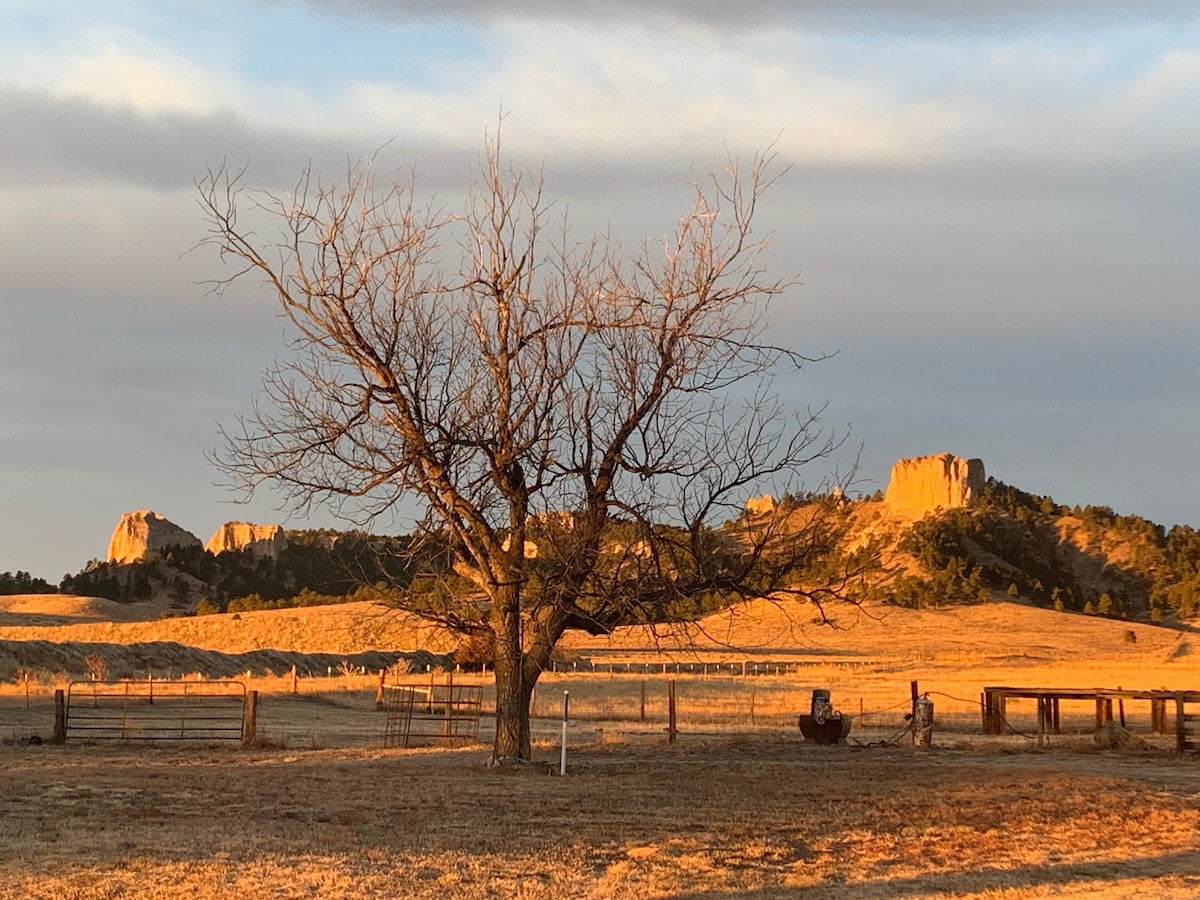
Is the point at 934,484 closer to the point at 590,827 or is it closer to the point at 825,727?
the point at 825,727

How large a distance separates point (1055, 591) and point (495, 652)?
359 ft

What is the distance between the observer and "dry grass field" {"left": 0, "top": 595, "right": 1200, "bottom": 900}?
13414 millimetres

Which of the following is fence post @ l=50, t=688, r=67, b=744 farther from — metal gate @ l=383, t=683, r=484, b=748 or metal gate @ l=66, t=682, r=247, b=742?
metal gate @ l=383, t=683, r=484, b=748

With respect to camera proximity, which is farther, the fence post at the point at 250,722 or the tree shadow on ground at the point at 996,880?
the fence post at the point at 250,722

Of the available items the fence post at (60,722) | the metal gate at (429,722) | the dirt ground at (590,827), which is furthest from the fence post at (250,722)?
the fence post at (60,722)

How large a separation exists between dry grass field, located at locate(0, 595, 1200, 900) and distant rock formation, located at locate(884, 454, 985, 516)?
13267 centimetres

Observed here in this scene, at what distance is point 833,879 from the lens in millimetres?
13867

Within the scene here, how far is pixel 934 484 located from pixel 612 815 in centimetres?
15812

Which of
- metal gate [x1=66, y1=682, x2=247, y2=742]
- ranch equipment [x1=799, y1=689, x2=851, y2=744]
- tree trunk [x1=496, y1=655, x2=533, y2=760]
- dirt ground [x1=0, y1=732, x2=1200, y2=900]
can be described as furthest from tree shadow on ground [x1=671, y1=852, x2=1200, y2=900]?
metal gate [x1=66, y1=682, x2=247, y2=742]

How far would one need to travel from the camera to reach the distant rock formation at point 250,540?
593 feet

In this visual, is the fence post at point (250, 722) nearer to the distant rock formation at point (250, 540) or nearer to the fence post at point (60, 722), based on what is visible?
the fence post at point (60, 722)

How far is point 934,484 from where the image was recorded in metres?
171

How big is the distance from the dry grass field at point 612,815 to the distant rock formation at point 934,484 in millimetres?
132669

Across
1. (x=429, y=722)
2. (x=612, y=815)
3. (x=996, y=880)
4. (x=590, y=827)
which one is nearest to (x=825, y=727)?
(x=612, y=815)
